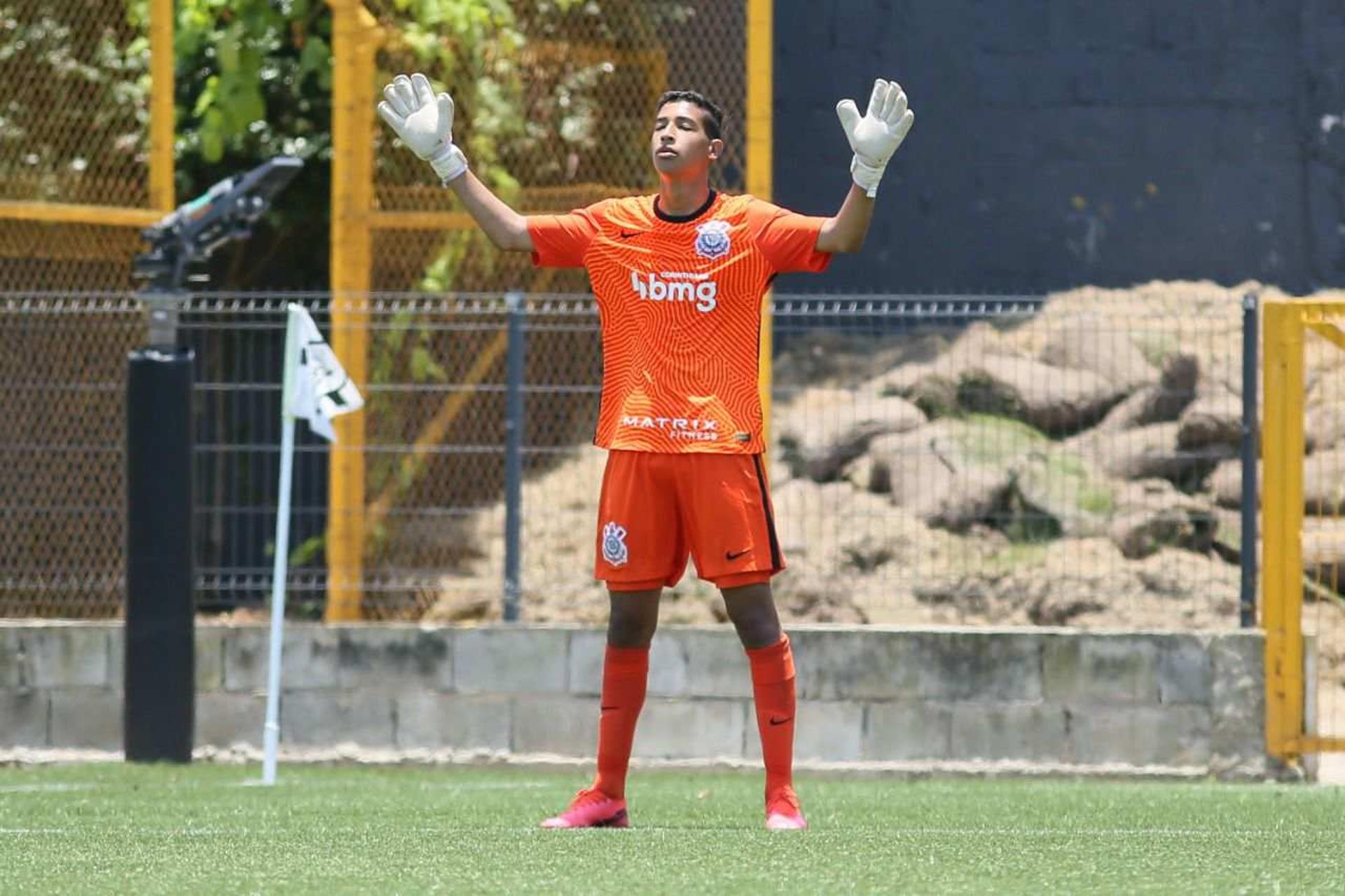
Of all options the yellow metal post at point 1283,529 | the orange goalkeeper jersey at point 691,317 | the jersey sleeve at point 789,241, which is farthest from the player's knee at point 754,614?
the yellow metal post at point 1283,529

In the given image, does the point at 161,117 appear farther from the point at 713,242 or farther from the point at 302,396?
the point at 713,242

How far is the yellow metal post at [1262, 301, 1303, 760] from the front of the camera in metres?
10.5

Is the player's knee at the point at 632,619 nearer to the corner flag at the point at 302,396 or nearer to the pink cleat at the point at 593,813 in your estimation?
the pink cleat at the point at 593,813

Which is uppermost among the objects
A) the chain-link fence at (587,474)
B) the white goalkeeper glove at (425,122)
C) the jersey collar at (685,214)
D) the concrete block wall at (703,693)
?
the white goalkeeper glove at (425,122)

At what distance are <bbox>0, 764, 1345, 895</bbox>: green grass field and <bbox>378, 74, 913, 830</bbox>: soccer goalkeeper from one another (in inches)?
15.2

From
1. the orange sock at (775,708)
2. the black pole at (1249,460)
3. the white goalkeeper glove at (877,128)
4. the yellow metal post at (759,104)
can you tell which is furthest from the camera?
the yellow metal post at (759,104)

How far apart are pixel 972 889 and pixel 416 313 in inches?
249

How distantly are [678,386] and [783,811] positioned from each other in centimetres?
118

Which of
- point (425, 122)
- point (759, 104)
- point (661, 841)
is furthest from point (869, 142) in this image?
point (759, 104)

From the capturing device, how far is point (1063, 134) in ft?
45.9

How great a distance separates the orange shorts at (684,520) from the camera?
6895 mm

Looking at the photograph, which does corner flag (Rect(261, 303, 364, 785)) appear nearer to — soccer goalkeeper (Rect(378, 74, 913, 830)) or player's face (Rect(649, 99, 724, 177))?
soccer goalkeeper (Rect(378, 74, 913, 830))

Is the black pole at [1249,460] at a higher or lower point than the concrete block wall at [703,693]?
higher

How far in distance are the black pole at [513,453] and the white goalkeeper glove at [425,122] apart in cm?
388
